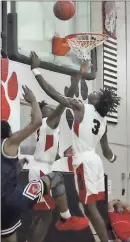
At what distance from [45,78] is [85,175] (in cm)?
90

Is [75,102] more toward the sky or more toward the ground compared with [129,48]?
more toward the ground

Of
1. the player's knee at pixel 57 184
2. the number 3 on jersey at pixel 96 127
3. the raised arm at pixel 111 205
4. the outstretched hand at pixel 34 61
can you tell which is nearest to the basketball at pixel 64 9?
the outstretched hand at pixel 34 61

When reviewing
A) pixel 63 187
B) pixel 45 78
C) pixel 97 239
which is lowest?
pixel 97 239

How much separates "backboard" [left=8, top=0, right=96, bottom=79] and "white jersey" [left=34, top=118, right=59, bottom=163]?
54cm

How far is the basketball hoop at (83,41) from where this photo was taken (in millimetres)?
5133

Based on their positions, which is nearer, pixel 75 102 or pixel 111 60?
pixel 75 102

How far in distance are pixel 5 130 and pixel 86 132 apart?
51.0 inches

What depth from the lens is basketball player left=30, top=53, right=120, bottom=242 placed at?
4.88m

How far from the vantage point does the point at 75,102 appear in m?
4.91

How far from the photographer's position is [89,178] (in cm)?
494

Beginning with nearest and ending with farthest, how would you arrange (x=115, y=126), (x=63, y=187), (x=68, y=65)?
(x=63, y=187)
(x=68, y=65)
(x=115, y=126)

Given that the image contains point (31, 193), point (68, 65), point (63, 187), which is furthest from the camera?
point (68, 65)

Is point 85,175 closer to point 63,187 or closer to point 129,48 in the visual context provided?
point 63,187

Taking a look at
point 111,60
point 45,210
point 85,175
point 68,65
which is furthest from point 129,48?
point 45,210
